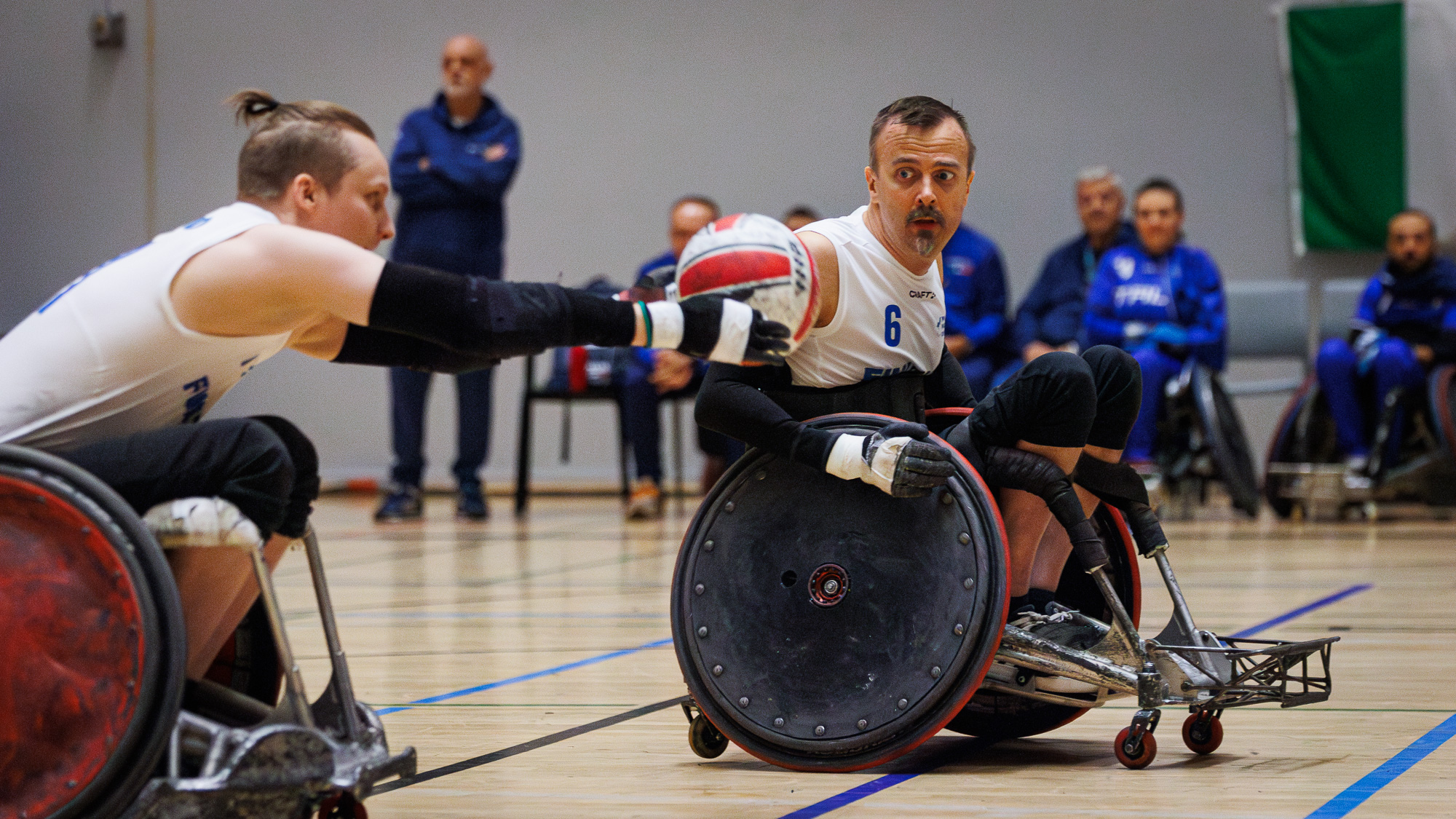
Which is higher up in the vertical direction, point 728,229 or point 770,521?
point 728,229

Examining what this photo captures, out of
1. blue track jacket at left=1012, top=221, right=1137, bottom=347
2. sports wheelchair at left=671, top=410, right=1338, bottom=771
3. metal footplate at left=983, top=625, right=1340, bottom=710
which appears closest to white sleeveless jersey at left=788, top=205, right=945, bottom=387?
sports wheelchair at left=671, top=410, right=1338, bottom=771

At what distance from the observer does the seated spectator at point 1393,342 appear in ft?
24.7

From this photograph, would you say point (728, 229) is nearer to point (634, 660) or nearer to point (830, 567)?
point (830, 567)

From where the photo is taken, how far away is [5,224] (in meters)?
10.6

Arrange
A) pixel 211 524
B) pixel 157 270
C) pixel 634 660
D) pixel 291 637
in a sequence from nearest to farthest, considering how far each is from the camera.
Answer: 1. pixel 211 524
2. pixel 157 270
3. pixel 634 660
4. pixel 291 637

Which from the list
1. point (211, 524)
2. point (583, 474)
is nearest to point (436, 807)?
point (211, 524)

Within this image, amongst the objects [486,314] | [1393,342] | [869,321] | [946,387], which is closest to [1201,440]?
[1393,342]

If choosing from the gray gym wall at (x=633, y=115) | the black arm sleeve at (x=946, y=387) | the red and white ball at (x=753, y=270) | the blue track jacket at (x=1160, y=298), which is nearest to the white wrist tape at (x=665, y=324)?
the red and white ball at (x=753, y=270)

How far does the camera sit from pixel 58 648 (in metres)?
1.83

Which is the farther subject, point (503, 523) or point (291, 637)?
point (503, 523)

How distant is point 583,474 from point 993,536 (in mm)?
8583

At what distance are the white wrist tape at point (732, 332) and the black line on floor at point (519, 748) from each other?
27.3 inches

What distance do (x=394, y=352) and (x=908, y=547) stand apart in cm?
83

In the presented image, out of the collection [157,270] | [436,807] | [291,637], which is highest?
[157,270]
